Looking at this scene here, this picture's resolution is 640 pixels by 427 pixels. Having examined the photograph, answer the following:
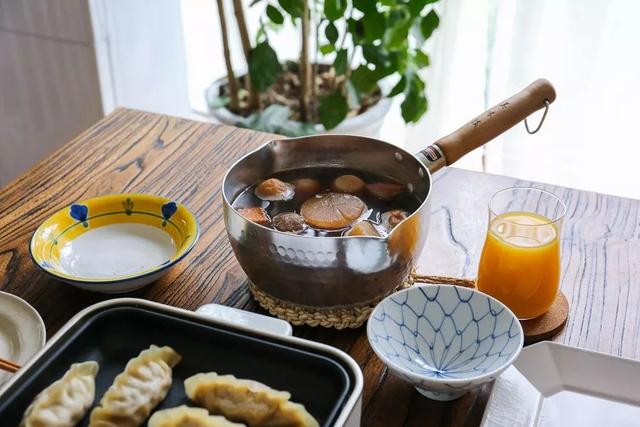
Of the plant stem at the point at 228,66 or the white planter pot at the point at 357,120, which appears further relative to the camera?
the white planter pot at the point at 357,120

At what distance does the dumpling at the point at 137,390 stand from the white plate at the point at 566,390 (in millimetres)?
344

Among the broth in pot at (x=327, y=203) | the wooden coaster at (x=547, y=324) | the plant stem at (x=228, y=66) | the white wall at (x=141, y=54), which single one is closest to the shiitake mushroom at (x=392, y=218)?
the broth in pot at (x=327, y=203)

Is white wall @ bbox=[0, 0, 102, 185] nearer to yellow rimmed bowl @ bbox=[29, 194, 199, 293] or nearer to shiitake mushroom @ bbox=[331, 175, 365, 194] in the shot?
yellow rimmed bowl @ bbox=[29, 194, 199, 293]

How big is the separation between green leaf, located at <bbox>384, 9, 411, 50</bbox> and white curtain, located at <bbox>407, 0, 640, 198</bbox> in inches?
17.4

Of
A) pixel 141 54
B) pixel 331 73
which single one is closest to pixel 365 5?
pixel 331 73

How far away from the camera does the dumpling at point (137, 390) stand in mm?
712

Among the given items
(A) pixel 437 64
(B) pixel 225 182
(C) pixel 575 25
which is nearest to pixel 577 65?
(C) pixel 575 25

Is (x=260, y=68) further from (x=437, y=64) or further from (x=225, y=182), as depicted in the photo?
(x=225, y=182)

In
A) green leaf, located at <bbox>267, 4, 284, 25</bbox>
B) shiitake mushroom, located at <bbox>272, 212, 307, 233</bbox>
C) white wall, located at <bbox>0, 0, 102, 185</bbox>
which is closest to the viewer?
shiitake mushroom, located at <bbox>272, 212, 307, 233</bbox>

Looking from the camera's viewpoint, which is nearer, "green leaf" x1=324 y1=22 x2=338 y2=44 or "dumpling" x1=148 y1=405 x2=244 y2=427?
"dumpling" x1=148 y1=405 x2=244 y2=427

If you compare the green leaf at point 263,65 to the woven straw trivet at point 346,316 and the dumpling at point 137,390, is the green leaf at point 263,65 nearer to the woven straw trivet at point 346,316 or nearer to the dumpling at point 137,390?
the woven straw trivet at point 346,316

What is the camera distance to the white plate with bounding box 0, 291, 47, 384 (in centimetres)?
91

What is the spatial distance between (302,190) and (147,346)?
0.34 meters

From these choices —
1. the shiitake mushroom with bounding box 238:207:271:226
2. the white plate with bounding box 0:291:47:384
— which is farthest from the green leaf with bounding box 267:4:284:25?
the white plate with bounding box 0:291:47:384
